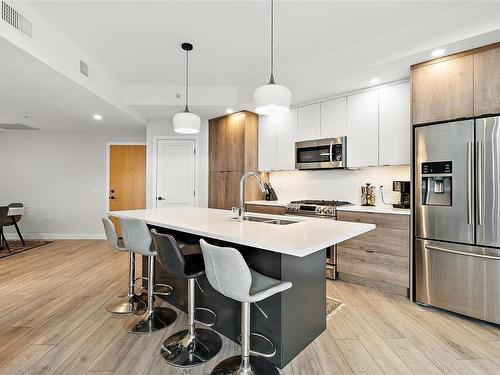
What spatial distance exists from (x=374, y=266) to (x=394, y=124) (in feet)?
5.53

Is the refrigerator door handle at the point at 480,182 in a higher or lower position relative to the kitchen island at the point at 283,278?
higher

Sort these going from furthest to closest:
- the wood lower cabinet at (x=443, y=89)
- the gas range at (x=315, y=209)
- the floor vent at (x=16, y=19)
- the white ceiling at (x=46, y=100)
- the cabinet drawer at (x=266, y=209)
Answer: the cabinet drawer at (x=266, y=209) < the gas range at (x=315, y=209) < the white ceiling at (x=46, y=100) < the wood lower cabinet at (x=443, y=89) < the floor vent at (x=16, y=19)

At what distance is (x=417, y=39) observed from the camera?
2543 mm

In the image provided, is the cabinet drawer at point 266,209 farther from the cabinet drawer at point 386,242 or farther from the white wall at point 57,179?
the white wall at point 57,179

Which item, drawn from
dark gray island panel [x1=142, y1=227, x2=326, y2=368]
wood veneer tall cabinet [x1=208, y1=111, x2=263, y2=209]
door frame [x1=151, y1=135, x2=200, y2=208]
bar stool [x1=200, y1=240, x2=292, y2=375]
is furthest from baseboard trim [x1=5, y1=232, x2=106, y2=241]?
bar stool [x1=200, y1=240, x2=292, y2=375]

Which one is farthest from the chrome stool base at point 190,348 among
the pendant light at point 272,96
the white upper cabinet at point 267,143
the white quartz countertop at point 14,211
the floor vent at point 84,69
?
the white quartz countertop at point 14,211

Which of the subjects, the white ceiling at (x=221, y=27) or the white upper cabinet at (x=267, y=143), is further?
the white upper cabinet at (x=267, y=143)

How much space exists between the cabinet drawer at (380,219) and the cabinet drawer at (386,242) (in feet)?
0.15

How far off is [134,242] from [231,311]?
977mm

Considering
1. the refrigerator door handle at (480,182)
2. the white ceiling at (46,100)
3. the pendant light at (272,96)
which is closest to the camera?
the pendant light at (272,96)

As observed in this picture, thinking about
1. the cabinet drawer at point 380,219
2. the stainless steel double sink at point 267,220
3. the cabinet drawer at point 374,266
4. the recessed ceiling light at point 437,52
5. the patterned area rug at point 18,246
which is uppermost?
the recessed ceiling light at point 437,52

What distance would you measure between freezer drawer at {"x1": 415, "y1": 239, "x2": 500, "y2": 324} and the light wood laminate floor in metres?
0.12

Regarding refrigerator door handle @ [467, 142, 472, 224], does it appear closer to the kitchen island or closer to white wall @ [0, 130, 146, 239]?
the kitchen island

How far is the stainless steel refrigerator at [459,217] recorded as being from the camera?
2301mm
